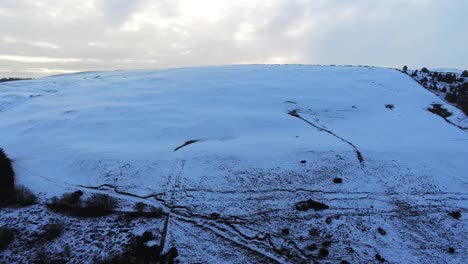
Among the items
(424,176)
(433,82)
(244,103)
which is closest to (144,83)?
(244,103)

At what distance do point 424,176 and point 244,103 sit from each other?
12.1 metres

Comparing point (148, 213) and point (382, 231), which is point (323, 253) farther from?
point (148, 213)

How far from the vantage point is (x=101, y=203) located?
465 inches

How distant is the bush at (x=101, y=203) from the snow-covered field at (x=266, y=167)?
1.45 ft

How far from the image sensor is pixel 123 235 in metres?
10.4

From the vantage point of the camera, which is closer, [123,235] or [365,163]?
[123,235]

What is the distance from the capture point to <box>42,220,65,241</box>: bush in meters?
10.3

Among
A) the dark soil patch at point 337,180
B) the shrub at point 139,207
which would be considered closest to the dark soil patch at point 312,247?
the dark soil patch at point 337,180

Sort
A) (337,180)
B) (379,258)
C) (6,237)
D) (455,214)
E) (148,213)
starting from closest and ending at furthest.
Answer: (379,258) < (6,237) < (455,214) < (148,213) < (337,180)

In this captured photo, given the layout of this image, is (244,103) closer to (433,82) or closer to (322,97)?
(322,97)

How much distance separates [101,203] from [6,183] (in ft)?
14.3

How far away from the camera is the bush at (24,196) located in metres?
11.9

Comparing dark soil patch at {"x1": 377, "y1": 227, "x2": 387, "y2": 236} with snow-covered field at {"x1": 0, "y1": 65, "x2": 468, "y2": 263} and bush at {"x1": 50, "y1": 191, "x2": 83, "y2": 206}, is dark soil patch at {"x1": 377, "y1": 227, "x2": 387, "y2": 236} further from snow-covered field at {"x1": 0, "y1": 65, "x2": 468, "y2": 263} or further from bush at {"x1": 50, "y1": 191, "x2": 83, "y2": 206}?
bush at {"x1": 50, "y1": 191, "x2": 83, "y2": 206}

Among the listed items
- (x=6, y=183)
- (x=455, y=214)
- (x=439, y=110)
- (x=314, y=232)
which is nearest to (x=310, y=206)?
(x=314, y=232)
